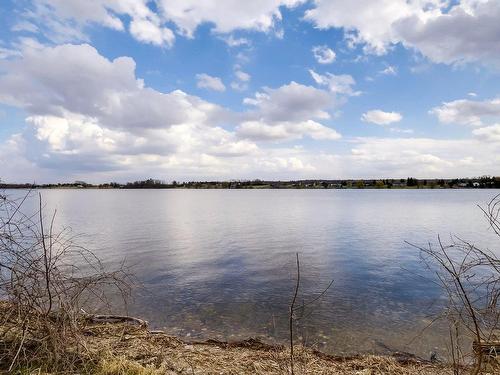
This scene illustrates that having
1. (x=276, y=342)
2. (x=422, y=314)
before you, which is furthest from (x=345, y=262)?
(x=276, y=342)

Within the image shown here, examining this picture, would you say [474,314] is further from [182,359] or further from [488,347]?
[182,359]

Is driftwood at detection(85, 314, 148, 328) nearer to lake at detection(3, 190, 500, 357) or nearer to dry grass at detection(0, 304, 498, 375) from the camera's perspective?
dry grass at detection(0, 304, 498, 375)

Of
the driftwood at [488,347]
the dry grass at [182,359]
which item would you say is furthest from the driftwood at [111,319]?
the driftwood at [488,347]

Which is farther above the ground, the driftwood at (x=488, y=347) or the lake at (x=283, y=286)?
the driftwood at (x=488, y=347)

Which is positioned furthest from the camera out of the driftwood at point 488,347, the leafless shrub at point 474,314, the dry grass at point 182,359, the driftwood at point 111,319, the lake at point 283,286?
the lake at point 283,286

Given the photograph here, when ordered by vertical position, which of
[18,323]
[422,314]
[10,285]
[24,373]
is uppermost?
[10,285]

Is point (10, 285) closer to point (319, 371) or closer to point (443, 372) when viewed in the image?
point (319, 371)

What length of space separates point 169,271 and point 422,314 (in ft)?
43.2

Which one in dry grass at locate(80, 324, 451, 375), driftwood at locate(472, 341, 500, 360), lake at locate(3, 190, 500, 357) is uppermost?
driftwood at locate(472, 341, 500, 360)

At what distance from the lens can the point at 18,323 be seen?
713 cm

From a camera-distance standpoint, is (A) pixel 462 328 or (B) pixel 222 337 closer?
(B) pixel 222 337

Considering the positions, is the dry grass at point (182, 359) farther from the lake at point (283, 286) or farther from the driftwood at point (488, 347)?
the lake at point (283, 286)

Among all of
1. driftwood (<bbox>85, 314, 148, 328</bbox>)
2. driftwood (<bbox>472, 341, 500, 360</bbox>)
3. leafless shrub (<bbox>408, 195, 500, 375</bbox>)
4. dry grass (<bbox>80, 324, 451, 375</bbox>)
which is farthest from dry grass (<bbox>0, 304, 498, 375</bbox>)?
leafless shrub (<bbox>408, 195, 500, 375</bbox>)

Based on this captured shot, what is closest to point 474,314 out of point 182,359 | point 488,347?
point 488,347
